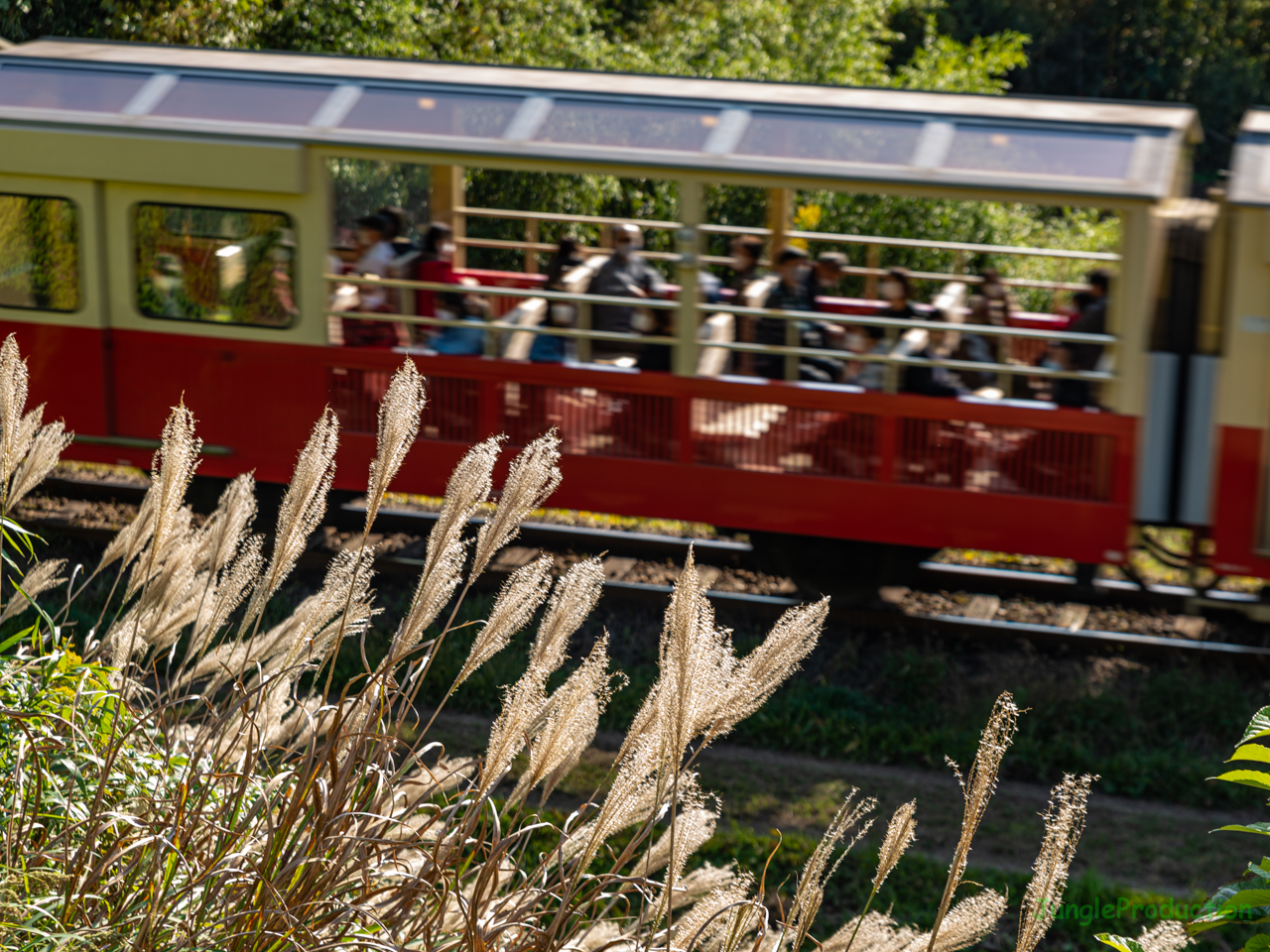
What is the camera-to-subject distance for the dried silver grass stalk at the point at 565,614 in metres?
2.27

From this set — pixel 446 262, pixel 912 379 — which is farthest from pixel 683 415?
pixel 446 262

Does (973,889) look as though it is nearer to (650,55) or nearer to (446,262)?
(446,262)

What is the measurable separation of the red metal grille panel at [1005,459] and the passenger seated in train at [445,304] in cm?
266

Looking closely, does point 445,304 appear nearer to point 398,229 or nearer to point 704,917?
point 398,229

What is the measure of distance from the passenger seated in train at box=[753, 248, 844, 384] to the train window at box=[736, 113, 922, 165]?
0.74 meters

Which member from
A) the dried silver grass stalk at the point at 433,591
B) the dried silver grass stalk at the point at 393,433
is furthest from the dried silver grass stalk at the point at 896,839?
the dried silver grass stalk at the point at 393,433

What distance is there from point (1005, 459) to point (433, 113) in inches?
155

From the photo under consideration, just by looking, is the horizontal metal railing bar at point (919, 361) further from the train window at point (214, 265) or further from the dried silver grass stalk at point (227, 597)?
the dried silver grass stalk at point (227, 597)

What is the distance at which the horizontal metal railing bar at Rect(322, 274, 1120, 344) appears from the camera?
23.3ft

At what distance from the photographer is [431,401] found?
8.09 meters

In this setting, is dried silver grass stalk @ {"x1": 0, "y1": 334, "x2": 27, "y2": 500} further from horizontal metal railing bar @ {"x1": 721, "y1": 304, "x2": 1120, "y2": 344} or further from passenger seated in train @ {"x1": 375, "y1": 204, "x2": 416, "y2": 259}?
passenger seated in train @ {"x1": 375, "y1": 204, "x2": 416, "y2": 259}

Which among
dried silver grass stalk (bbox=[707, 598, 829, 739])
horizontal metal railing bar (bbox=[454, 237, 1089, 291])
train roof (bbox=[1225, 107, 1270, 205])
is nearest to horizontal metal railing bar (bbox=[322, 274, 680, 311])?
horizontal metal railing bar (bbox=[454, 237, 1089, 291])

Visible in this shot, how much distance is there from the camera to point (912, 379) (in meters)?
7.46

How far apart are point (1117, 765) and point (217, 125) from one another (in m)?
6.23
